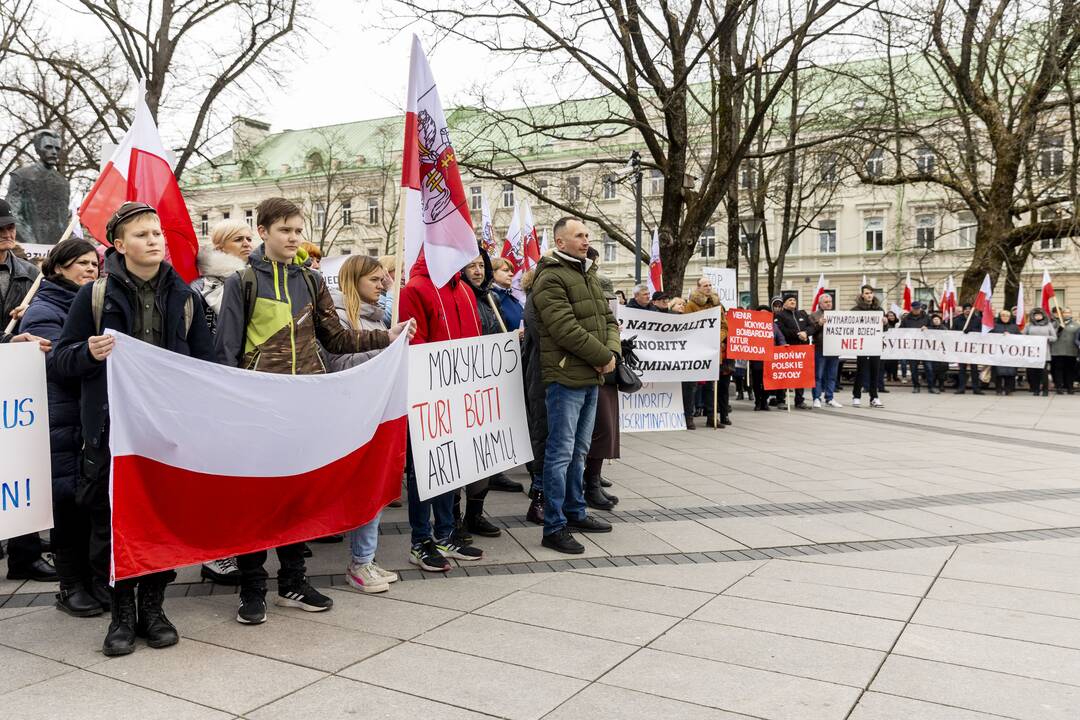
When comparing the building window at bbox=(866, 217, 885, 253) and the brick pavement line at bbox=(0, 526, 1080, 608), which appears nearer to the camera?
the brick pavement line at bbox=(0, 526, 1080, 608)

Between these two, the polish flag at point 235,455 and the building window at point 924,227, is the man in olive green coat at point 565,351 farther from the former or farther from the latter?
the building window at point 924,227

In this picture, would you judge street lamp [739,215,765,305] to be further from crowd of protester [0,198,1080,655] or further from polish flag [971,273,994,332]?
crowd of protester [0,198,1080,655]

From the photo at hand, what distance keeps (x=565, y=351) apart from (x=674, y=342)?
6.08 meters

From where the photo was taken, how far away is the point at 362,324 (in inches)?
213

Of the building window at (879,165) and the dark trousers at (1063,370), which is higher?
the building window at (879,165)

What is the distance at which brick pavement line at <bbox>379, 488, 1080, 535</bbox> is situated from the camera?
6375mm

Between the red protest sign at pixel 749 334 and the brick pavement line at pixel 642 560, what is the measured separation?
750 centimetres

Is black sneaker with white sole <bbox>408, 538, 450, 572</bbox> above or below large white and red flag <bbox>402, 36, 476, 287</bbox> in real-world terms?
below

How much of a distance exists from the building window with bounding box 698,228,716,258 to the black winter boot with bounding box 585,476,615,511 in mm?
43809

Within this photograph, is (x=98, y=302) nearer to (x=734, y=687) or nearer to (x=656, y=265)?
(x=734, y=687)

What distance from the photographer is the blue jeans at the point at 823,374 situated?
1554 cm

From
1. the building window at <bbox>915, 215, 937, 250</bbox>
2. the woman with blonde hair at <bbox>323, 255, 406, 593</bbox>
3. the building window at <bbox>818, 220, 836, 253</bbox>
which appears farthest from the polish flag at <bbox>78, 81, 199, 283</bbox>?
the building window at <bbox>818, 220, 836, 253</bbox>

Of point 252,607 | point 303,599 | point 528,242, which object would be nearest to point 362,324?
point 303,599

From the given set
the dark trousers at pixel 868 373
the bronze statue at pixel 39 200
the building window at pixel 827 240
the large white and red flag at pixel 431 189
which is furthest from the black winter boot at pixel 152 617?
the building window at pixel 827 240
